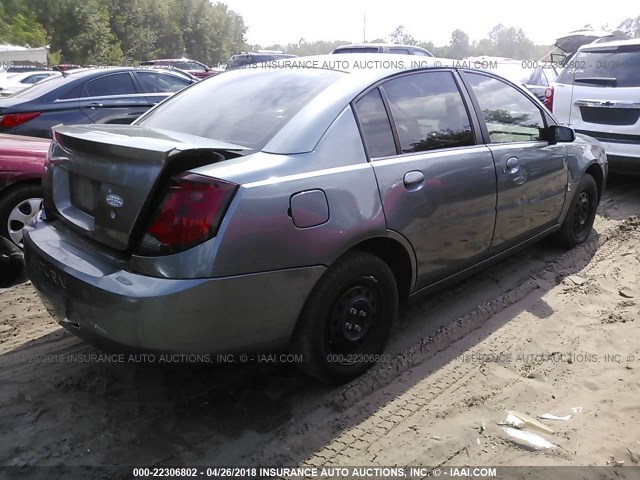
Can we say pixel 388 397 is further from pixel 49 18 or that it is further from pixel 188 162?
pixel 49 18

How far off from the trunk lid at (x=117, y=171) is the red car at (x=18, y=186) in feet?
5.43

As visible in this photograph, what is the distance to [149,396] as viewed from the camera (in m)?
2.79

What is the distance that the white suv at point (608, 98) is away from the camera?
6262 millimetres

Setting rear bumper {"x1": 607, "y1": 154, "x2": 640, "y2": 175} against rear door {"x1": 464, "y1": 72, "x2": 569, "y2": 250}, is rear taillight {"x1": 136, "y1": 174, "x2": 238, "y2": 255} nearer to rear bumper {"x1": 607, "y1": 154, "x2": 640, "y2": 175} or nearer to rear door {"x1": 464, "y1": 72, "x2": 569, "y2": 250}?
rear door {"x1": 464, "y1": 72, "x2": 569, "y2": 250}

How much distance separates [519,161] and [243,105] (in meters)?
1.95

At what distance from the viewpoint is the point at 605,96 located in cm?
650

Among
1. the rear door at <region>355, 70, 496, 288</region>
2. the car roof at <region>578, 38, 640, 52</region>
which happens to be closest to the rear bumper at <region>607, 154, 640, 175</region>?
the car roof at <region>578, 38, 640, 52</region>

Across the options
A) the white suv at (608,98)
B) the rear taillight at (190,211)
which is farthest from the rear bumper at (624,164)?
the rear taillight at (190,211)

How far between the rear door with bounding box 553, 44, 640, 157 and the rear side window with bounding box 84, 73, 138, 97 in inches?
223

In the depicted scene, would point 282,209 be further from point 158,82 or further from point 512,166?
point 158,82

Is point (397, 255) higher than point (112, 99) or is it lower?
lower

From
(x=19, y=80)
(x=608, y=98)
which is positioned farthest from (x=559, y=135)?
(x=19, y=80)

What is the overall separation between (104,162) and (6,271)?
229 centimetres

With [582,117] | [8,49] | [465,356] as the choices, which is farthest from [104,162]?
[8,49]
